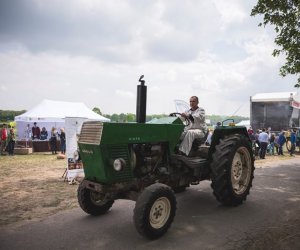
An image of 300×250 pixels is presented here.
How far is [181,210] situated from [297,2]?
747 centimetres

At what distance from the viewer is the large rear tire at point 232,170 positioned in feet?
17.3

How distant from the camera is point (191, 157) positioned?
18.3 feet

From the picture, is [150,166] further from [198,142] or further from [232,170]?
[232,170]

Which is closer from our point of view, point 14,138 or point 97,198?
point 97,198

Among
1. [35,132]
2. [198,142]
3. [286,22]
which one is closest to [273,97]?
[286,22]

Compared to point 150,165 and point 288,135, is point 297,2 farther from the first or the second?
point 288,135

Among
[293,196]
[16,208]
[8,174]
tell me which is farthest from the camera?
[8,174]

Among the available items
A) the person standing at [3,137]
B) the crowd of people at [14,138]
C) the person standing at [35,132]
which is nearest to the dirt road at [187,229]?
the crowd of people at [14,138]

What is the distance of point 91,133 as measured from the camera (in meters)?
4.49

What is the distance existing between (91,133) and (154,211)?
1426 millimetres

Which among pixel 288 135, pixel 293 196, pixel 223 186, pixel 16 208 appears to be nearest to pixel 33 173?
pixel 16 208

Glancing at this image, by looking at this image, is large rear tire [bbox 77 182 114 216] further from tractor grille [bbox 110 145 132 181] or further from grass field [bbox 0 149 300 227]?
grass field [bbox 0 149 300 227]

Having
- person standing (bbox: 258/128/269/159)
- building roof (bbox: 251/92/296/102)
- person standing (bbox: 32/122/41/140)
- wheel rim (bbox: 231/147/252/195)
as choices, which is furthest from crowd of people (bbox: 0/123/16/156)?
building roof (bbox: 251/92/296/102)

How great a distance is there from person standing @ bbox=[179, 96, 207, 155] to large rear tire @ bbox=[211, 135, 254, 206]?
0.45m
